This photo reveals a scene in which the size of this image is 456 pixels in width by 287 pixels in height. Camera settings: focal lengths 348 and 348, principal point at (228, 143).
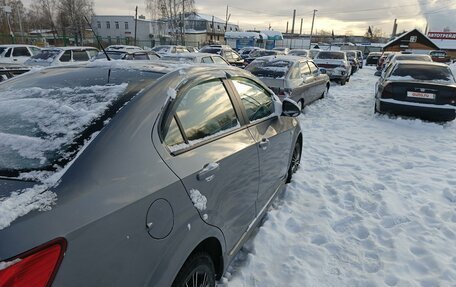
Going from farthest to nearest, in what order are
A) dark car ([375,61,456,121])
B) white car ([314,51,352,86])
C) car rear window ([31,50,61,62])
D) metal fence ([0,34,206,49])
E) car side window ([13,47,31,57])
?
metal fence ([0,34,206,49]) → car side window ([13,47,31,57]) → white car ([314,51,352,86]) → car rear window ([31,50,61,62]) → dark car ([375,61,456,121])

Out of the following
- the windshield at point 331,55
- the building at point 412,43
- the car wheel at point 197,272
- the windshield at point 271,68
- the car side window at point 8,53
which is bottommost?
the car wheel at point 197,272

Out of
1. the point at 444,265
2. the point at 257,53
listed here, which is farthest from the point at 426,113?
the point at 257,53

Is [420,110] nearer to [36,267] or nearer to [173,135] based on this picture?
[173,135]

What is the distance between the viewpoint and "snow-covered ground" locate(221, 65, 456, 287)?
9.37 ft

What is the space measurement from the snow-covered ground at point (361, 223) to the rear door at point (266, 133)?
479mm

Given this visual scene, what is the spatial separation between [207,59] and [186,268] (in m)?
11.4

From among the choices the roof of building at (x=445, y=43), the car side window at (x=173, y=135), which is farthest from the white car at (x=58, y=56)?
the roof of building at (x=445, y=43)

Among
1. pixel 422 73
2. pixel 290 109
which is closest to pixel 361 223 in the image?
pixel 290 109

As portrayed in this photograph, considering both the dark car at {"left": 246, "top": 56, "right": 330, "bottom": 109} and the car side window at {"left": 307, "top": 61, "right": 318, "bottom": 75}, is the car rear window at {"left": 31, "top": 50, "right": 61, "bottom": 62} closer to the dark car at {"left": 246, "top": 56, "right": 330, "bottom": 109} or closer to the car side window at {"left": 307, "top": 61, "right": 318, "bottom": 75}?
the dark car at {"left": 246, "top": 56, "right": 330, "bottom": 109}

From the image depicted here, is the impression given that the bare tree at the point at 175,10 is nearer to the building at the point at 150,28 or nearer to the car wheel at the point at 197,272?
the building at the point at 150,28

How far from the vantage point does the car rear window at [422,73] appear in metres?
8.62

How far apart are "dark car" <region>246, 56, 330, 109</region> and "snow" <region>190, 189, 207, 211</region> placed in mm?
6450

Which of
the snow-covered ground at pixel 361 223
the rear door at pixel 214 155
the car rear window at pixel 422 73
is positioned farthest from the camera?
the car rear window at pixel 422 73

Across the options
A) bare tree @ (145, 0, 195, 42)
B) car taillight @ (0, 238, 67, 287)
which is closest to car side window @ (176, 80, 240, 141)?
car taillight @ (0, 238, 67, 287)
